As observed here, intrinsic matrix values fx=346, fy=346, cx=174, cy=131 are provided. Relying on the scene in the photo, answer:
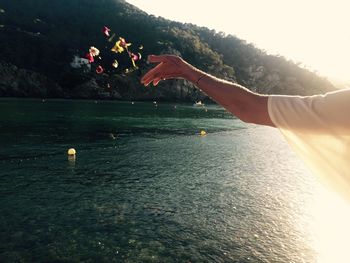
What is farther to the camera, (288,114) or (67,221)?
(67,221)

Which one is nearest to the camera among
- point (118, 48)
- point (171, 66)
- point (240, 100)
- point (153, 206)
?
point (240, 100)

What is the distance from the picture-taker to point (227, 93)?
7.10 ft

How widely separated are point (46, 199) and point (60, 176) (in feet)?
19.5

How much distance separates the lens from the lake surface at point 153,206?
15.6 metres

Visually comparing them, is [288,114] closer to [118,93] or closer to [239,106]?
[239,106]

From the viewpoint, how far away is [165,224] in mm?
18500

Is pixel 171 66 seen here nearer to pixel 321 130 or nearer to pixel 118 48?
pixel 321 130

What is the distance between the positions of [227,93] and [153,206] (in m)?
19.8

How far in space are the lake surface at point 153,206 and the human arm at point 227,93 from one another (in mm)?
13632

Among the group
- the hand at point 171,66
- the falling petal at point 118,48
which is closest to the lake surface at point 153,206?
the falling petal at point 118,48

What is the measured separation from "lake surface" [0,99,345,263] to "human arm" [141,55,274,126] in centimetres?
1363

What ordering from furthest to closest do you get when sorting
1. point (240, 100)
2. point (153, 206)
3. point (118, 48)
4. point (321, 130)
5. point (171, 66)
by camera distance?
point (153, 206)
point (118, 48)
point (171, 66)
point (240, 100)
point (321, 130)

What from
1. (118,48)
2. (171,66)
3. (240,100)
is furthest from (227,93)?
(118,48)

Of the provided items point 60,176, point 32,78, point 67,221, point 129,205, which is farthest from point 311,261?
point 32,78
